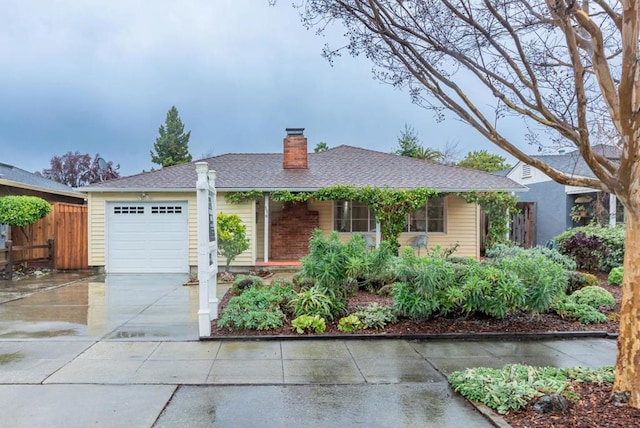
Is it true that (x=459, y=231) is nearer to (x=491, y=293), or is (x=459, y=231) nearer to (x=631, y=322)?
(x=491, y=293)

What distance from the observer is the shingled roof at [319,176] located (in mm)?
13375

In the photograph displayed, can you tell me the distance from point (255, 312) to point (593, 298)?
584 cm

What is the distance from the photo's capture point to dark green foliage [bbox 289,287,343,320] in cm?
648

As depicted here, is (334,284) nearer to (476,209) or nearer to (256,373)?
(256,373)

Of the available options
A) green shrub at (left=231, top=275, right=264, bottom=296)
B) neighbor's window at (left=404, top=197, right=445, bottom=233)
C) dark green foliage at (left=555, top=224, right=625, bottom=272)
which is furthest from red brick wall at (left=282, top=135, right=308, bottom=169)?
dark green foliage at (left=555, top=224, right=625, bottom=272)

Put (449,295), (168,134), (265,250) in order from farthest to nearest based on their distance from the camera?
(168,134)
(265,250)
(449,295)

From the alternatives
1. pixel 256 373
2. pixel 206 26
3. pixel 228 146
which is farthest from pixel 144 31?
pixel 228 146

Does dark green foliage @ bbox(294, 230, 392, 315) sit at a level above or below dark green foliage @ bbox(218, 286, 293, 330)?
above

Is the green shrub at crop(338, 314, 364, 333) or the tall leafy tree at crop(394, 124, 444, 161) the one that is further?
the tall leafy tree at crop(394, 124, 444, 161)

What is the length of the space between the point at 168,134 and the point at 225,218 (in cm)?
3700

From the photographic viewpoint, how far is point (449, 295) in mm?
6258

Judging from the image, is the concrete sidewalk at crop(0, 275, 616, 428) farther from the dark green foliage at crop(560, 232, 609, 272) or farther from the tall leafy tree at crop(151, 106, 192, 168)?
the tall leafy tree at crop(151, 106, 192, 168)

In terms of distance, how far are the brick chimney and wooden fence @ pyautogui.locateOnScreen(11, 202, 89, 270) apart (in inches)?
278

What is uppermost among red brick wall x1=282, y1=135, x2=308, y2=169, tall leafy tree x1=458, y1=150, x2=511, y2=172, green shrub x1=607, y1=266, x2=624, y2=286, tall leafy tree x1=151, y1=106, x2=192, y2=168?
tall leafy tree x1=151, y1=106, x2=192, y2=168
